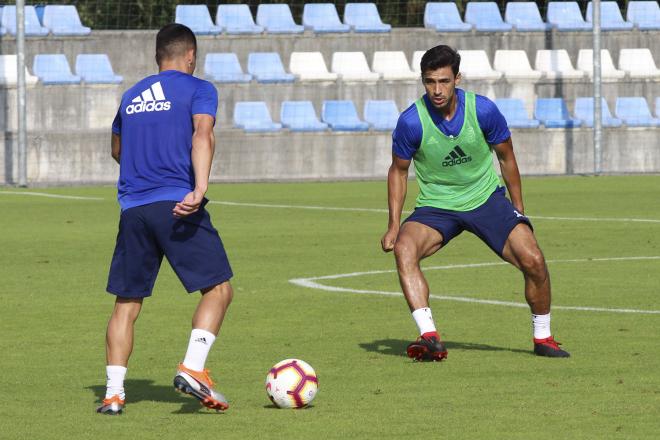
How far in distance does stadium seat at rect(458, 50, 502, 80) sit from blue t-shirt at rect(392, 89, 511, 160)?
76.9ft

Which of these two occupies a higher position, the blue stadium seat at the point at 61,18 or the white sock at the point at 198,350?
the blue stadium seat at the point at 61,18

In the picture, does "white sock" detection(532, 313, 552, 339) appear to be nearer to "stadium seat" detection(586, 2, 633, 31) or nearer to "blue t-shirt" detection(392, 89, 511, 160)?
"blue t-shirt" detection(392, 89, 511, 160)

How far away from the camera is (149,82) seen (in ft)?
25.5

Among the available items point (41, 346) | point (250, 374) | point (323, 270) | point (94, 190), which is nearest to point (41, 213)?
point (94, 190)

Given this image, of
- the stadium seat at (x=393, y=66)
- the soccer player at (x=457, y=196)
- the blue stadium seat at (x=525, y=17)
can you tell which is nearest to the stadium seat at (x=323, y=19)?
the stadium seat at (x=393, y=66)

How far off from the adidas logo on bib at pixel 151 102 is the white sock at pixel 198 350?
3.58 ft

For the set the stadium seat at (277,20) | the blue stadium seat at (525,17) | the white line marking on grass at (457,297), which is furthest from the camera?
the blue stadium seat at (525,17)

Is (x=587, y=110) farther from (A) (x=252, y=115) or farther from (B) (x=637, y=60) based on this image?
(A) (x=252, y=115)

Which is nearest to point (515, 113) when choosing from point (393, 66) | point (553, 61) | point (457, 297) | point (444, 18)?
point (393, 66)

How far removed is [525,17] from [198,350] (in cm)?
2958

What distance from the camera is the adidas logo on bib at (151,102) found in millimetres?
7656

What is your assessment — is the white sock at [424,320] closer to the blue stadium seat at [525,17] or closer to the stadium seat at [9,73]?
the stadium seat at [9,73]

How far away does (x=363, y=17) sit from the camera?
35.3 m

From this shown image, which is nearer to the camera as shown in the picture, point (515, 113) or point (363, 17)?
point (515, 113)
